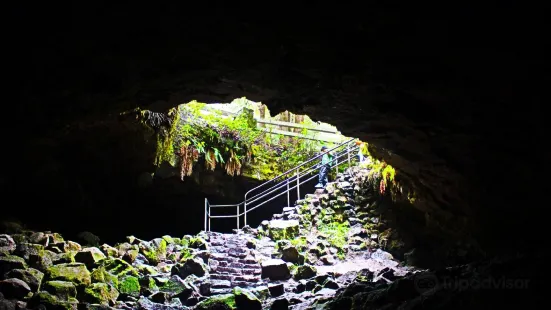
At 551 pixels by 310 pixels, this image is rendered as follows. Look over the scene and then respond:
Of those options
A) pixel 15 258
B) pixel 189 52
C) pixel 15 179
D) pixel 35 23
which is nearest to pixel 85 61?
pixel 35 23

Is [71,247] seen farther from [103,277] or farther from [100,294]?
[100,294]

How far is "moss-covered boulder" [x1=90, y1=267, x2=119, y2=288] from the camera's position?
605 centimetres

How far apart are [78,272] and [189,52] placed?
3922 mm

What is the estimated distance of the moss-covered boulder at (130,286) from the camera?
20.5 feet

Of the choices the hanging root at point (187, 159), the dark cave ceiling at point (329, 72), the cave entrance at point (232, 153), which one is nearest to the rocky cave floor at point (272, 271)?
the dark cave ceiling at point (329, 72)

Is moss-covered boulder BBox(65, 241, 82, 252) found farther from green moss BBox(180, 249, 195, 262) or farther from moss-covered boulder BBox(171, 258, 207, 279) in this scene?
green moss BBox(180, 249, 195, 262)

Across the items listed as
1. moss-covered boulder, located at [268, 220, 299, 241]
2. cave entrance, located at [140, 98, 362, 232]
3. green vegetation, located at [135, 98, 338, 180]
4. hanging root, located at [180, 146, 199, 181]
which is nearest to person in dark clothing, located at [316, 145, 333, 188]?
cave entrance, located at [140, 98, 362, 232]

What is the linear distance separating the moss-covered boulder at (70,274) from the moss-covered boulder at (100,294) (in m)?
0.18

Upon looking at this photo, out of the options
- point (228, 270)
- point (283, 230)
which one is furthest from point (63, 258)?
point (283, 230)

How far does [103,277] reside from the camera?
6.14 m

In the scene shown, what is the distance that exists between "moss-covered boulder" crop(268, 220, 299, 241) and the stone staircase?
0.78 m

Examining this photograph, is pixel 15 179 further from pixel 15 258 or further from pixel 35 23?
pixel 35 23

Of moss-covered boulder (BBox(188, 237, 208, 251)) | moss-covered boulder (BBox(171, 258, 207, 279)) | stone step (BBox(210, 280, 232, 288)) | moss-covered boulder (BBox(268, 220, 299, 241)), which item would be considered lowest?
stone step (BBox(210, 280, 232, 288))

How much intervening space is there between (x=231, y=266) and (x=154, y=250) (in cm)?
175
